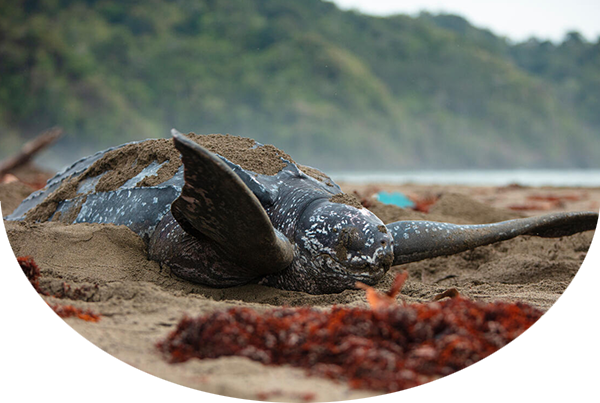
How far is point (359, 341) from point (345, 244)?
0.86 metres

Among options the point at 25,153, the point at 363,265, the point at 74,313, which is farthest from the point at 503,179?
the point at 74,313

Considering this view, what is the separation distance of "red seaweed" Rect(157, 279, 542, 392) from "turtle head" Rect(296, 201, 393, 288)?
69 centimetres

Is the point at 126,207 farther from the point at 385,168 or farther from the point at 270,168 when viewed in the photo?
the point at 385,168

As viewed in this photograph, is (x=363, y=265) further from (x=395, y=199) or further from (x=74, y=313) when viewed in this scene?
(x=395, y=199)

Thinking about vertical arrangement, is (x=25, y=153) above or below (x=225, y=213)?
below

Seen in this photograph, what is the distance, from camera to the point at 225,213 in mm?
1518

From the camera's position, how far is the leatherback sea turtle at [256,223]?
1.57 meters

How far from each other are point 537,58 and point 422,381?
294 centimetres

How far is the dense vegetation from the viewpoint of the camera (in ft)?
11.9

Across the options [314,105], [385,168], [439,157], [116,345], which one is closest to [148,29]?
[116,345]

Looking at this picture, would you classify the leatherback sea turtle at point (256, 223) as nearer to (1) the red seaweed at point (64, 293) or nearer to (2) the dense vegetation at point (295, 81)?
(1) the red seaweed at point (64, 293)

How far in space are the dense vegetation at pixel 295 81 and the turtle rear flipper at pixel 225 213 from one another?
1.62 m

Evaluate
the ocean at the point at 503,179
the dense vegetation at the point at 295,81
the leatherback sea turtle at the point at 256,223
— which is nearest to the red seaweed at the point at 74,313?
the leatherback sea turtle at the point at 256,223

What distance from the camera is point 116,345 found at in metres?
1.17
